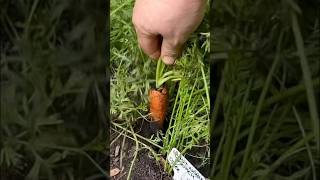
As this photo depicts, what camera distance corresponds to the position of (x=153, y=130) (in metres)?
1.00

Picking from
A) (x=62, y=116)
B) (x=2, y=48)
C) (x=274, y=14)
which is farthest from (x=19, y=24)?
(x=274, y=14)

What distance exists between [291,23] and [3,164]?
528 millimetres

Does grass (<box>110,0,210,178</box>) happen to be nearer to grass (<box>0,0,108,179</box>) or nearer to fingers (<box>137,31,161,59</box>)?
grass (<box>0,0,108,179</box>)

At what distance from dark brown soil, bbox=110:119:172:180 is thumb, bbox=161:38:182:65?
0.90 feet

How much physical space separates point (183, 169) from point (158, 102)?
11 cm

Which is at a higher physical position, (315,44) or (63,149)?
(315,44)

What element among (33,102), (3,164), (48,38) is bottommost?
(3,164)

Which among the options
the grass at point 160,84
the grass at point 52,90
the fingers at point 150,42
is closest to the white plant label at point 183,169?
the grass at point 160,84

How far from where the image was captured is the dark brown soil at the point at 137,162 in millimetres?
992

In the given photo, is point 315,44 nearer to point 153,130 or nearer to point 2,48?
point 153,130

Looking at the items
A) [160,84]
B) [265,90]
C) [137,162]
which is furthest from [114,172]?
[265,90]

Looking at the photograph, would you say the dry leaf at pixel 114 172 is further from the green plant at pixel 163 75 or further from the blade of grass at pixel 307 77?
the blade of grass at pixel 307 77

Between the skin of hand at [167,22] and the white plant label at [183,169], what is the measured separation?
0.27m

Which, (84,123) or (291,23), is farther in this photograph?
(84,123)
